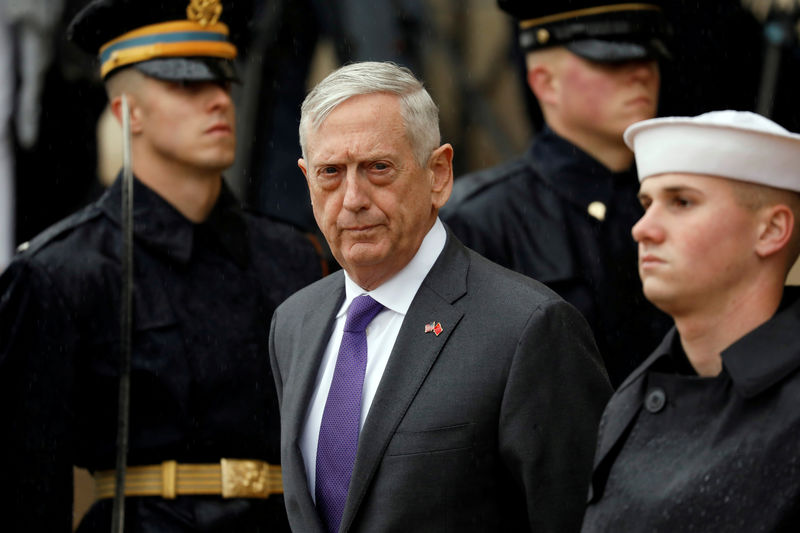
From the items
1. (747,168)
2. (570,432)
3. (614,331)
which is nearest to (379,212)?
(570,432)

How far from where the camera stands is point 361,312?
3523mm

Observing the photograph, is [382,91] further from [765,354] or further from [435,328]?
[765,354]

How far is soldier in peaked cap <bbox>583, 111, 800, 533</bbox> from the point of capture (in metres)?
2.77

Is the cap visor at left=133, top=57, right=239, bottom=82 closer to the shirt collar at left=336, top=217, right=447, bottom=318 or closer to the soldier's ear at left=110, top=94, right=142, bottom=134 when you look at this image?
the soldier's ear at left=110, top=94, right=142, bottom=134

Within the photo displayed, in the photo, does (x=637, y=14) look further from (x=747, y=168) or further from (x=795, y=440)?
(x=795, y=440)

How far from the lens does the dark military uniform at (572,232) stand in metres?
4.89

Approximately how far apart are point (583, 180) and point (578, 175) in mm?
25

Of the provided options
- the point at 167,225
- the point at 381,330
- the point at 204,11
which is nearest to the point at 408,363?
the point at 381,330

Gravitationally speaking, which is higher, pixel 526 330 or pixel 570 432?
pixel 526 330

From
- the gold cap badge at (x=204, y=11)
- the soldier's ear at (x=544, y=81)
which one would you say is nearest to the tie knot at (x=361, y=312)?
the soldier's ear at (x=544, y=81)

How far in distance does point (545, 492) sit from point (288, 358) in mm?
853

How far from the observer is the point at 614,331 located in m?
4.87

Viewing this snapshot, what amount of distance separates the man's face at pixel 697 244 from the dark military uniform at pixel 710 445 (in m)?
0.12

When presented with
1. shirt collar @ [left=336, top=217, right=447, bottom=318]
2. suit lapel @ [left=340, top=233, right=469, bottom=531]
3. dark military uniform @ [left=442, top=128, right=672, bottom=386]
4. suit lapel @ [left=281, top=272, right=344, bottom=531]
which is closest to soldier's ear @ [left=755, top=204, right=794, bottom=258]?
suit lapel @ [left=340, top=233, right=469, bottom=531]
